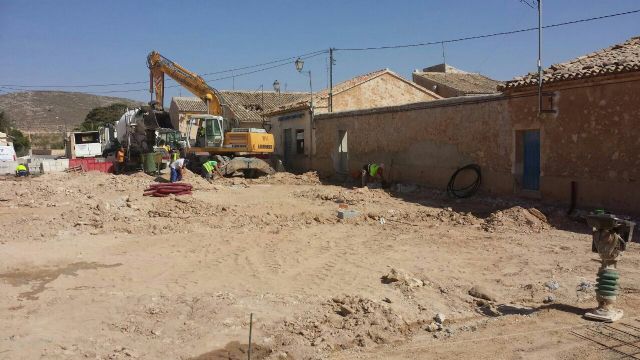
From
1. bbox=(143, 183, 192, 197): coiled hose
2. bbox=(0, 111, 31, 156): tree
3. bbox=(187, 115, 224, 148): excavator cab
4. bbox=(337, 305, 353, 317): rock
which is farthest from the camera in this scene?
bbox=(0, 111, 31, 156): tree

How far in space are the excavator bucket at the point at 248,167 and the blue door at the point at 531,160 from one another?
12.3 meters

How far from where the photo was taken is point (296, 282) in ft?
24.1

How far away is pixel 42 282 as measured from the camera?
7297mm

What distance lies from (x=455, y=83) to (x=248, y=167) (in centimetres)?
1825

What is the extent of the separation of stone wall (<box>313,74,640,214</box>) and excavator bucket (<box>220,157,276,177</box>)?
4.91 m

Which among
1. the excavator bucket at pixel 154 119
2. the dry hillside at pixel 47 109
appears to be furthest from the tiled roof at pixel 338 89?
the dry hillside at pixel 47 109

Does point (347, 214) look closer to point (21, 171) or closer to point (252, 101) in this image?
point (21, 171)

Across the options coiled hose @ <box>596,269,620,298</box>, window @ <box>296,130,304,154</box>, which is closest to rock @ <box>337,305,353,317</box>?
A: coiled hose @ <box>596,269,620,298</box>

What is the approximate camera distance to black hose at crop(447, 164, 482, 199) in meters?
15.2

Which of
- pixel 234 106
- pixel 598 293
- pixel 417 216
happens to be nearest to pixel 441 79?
pixel 234 106

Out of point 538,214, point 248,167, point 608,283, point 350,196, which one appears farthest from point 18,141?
point 608,283

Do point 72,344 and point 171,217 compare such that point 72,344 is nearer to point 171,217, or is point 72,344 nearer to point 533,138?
point 171,217

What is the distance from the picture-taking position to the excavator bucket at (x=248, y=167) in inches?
878

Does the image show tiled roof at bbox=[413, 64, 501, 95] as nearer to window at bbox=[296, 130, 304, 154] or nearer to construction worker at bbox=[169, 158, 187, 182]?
window at bbox=[296, 130, 304, 154]
